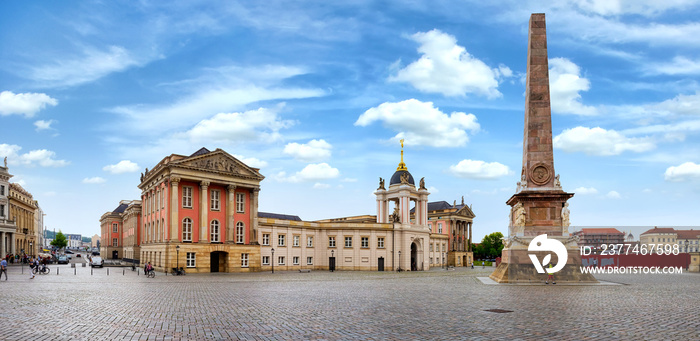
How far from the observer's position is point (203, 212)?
57.9 meters

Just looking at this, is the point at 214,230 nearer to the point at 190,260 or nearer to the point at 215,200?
the point at 215,200

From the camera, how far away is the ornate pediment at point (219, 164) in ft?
187

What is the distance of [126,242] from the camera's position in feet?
330

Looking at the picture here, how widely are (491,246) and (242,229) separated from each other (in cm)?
9922

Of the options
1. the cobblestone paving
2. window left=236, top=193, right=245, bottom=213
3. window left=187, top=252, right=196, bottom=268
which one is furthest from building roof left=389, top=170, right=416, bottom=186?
the cobblestone paving

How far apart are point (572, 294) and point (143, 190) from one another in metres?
58.7

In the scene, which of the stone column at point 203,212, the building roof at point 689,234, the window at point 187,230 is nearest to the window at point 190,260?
the window at point 187,230

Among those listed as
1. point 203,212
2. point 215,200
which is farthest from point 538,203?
point 215,200

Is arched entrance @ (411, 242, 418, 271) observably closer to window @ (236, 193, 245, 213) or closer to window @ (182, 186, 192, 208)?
window @ (236, 193, 245, 213)

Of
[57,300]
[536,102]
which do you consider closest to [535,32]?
[536,102]

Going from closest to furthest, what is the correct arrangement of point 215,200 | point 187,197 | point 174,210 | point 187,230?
point 174,210, point 187,230, point 187,197, point 215,200

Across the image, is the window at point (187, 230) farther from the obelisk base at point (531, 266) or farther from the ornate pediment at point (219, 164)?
the obelisk base at point (531, 266)

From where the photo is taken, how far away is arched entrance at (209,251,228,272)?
6001 cm

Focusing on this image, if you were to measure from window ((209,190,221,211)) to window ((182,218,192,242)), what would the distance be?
130 inches
